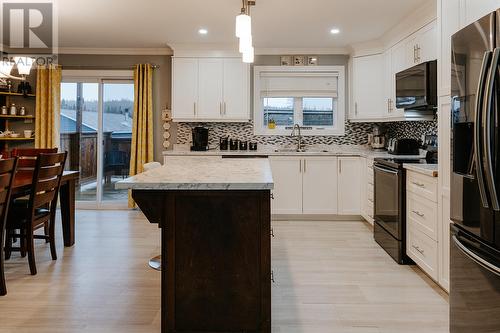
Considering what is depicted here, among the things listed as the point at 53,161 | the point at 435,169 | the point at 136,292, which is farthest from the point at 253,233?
the point at 53,161

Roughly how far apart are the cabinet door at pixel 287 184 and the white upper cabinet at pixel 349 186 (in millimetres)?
542

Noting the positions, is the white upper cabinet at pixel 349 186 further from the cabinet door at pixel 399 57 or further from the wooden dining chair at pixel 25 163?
the wooden dining chair at pixel 25 163

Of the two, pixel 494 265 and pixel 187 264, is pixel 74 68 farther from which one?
pixel 494 265

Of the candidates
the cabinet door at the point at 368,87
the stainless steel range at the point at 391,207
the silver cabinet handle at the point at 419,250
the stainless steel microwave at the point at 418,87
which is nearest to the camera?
the silver cabinet handle at the point at 419,250

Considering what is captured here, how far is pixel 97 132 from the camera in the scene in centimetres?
596

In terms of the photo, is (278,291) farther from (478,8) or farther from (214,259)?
(478,8)

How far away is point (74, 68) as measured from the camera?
19.2 feet

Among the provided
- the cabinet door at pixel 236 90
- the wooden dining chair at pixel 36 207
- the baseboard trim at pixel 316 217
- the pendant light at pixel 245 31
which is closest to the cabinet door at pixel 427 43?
the pendant light at pixel 245 31

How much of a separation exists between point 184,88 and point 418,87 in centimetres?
310

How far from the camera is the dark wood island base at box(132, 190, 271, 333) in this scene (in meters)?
2.02

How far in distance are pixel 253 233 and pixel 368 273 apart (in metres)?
1.58

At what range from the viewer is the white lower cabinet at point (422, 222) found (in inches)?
110

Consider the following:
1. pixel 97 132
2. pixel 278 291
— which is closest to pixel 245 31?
pixel 278 291

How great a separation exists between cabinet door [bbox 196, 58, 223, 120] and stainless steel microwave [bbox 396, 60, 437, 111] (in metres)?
2.39
